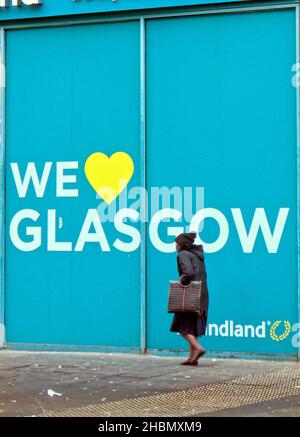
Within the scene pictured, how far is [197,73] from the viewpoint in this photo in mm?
14336

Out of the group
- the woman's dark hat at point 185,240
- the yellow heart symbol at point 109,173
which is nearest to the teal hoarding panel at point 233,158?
the yellow heart symbol at point 109,173

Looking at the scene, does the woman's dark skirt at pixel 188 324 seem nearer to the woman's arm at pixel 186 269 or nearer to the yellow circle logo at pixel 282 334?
A: the woman's arm at pixel 186 269

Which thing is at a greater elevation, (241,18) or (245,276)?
(241,18)

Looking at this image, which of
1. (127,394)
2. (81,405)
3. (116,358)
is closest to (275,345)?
(116,358)

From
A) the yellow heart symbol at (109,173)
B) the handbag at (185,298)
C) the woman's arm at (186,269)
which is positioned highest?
the yellow heart symbol at (109,173)

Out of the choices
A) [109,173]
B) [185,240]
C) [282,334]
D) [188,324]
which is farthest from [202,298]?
[109,173]

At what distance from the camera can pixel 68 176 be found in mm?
14891

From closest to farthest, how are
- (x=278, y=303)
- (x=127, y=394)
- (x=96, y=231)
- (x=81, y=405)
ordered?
(x=81, y=405) → (x=127, y=394) → (x=278, y=303) → (x=96, y=231)

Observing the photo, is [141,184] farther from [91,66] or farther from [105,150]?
[91,66]

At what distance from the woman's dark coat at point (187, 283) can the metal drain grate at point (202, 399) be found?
51.0 inches

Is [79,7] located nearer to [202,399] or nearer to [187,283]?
[187,283]

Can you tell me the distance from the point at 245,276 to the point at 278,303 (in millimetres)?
585

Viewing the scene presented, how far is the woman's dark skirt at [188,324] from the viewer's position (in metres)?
13.3

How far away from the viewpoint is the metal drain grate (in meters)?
9.71
